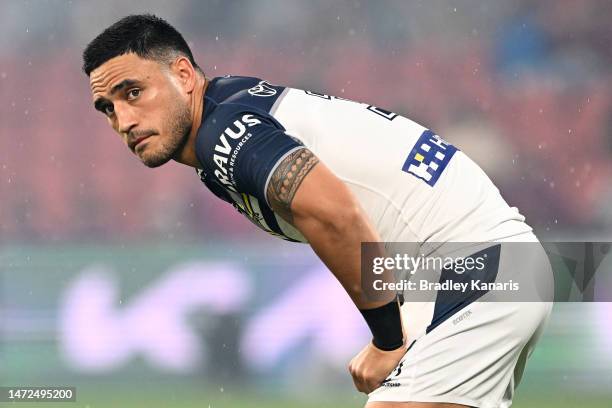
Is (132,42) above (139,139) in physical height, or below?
above

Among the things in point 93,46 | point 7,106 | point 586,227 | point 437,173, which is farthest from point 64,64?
point 437,173

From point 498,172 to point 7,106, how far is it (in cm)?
509

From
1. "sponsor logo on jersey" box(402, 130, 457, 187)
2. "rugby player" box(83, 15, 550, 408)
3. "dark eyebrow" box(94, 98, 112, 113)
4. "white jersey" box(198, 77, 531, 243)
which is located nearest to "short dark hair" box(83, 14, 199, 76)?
"rugby player" box(83, 15, 550, 408)

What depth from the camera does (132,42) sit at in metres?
3.02

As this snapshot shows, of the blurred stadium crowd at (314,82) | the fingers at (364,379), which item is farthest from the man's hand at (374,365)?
the blurred stadium crowd at (314,82)

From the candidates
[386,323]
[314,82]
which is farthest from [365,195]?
[314,82]

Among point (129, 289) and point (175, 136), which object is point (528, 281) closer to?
point (175, 136)

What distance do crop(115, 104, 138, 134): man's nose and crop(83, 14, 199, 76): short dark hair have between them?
6.7 inches

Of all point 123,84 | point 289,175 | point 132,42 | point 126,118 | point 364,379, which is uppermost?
point 132,42

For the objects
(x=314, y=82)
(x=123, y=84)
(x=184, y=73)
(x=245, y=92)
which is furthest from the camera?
(x=314, y=82)

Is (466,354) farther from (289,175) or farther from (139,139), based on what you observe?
(139,139)

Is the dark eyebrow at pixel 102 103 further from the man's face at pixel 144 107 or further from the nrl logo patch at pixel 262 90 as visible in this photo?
the nrl logo patch at pixel 262 90

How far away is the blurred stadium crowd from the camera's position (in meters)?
9.21

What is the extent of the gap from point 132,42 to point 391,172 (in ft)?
3.22
